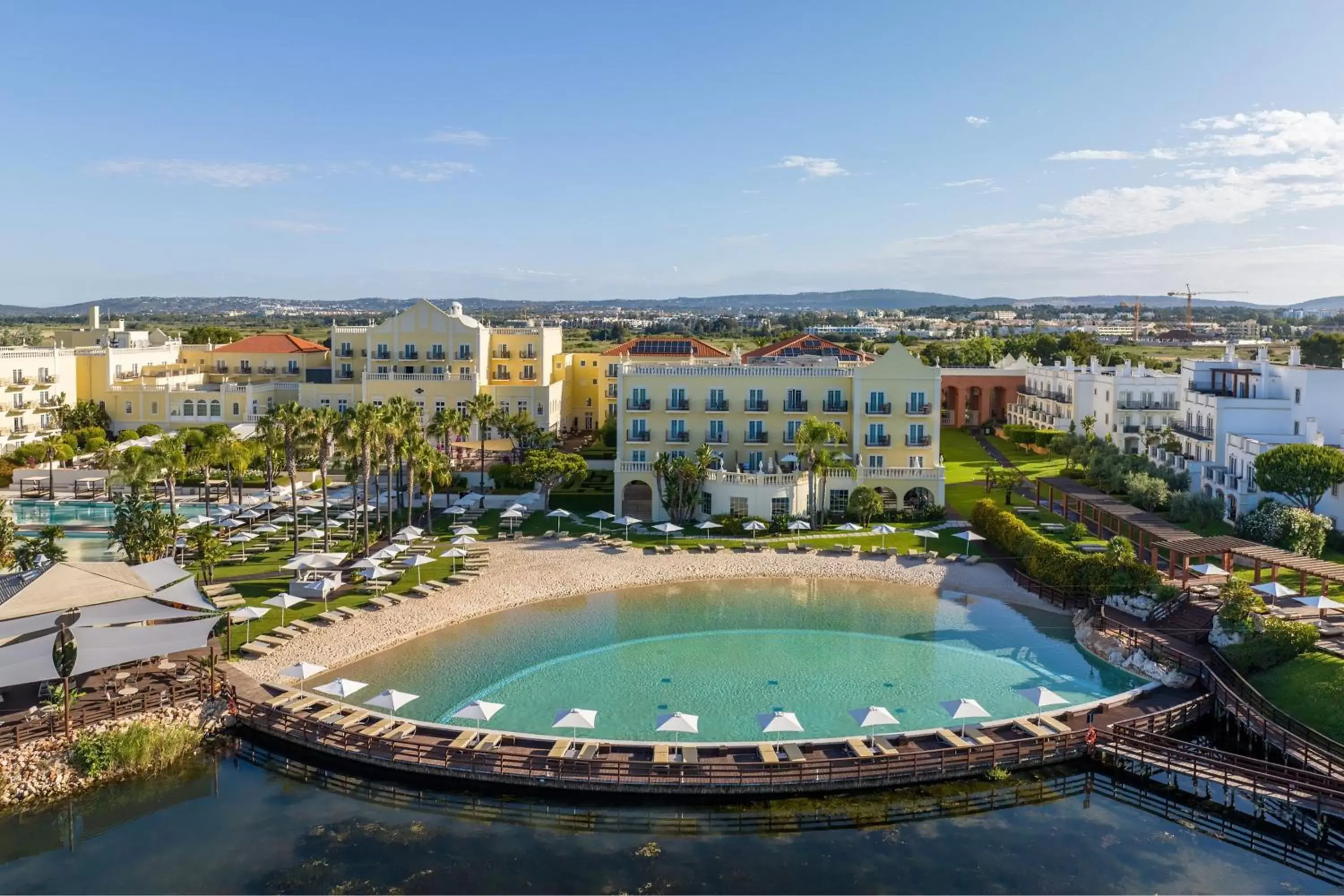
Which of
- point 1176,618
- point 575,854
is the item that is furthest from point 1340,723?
point 575,854

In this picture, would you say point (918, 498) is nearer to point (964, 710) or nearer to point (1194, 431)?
point (1194, 431)

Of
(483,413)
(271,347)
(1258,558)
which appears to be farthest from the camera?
(271,347)

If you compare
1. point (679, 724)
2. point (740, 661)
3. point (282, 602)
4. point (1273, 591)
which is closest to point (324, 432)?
point (282, 602)

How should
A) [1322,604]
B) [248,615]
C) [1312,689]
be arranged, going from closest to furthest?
[1312,689] < [1322,604] < [248,615]

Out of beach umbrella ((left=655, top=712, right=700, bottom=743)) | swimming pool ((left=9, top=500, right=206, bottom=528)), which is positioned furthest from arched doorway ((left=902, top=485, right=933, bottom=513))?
swimming pool ((left=9, top=500, right=206, bottom=528))

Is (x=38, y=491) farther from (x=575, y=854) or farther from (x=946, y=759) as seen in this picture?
(x=946, y=759)

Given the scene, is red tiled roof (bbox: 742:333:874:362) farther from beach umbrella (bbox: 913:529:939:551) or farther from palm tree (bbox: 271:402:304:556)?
palm tree (bbox: 271:402:304:556)

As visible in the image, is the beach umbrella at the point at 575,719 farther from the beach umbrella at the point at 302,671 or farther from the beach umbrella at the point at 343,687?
the beach umbrella at the point at 302,671
